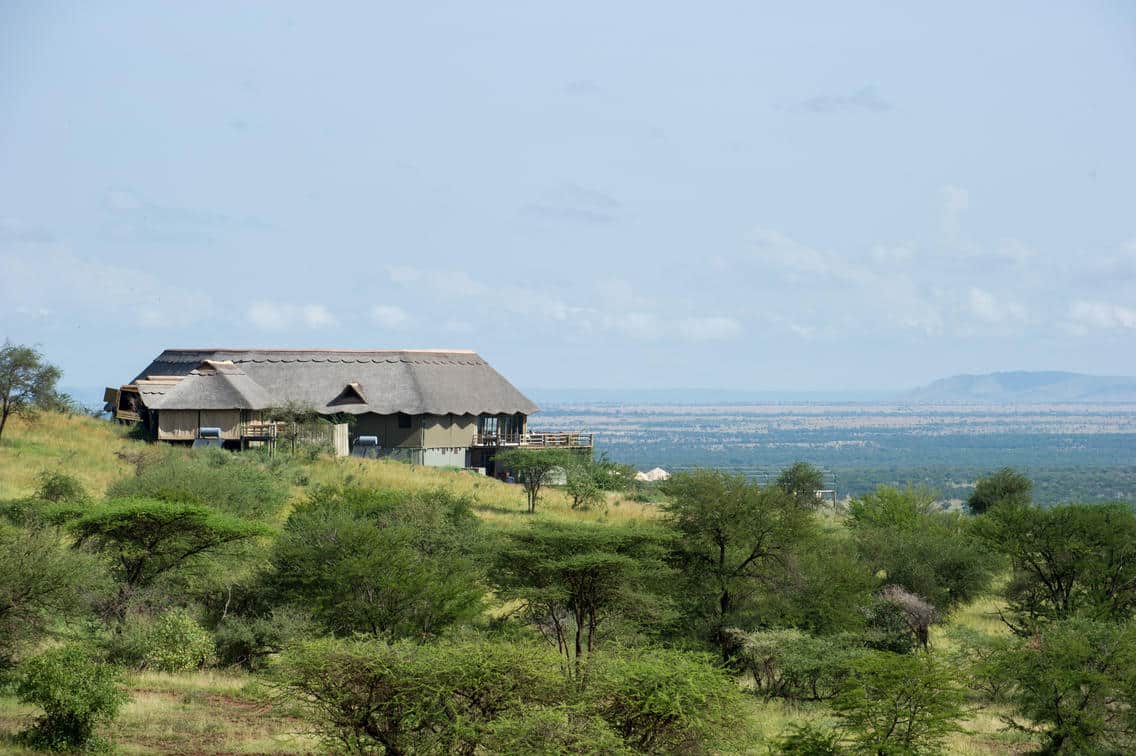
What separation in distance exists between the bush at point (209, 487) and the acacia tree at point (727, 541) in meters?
12.6

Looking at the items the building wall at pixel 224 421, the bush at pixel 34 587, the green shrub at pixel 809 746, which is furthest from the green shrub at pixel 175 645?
the building wall at pixel 224 421

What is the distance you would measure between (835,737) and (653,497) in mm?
50031

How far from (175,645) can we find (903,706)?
15.3m

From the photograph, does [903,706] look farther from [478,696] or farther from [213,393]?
[213,393]

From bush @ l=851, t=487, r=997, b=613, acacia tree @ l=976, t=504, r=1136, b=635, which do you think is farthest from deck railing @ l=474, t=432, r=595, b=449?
acacia tree @ l=976, t=504, r=1136, b=635

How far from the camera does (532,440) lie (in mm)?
73750

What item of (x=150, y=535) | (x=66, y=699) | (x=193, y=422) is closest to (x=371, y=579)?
(x=150, y=535)

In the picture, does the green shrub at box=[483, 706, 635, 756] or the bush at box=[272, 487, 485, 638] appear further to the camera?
the bush at box=[272, 487, 485, 638]

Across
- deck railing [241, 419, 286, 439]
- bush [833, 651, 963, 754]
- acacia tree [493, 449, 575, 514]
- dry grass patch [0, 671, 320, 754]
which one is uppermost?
deck railing [241, 419, 286, 439]

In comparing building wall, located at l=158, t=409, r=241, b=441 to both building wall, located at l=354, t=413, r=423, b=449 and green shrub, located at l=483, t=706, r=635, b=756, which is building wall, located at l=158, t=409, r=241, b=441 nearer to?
building wall, located at l=354, t=413, r=423, b=449

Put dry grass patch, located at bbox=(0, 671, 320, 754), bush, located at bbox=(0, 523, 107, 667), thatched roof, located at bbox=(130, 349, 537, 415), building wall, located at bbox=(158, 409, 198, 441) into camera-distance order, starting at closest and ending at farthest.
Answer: dry grass patch, located at bbox=(0, 671, 320, 754)
bush, located at bbox=(0, 523, 107, 667)
building wall, located at bbox=(158, 409, 198, 441)
thatched roof, located at bbox=(130, 349, 537, 415)

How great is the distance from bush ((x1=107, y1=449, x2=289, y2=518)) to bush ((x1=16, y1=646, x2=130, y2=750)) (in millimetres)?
11903

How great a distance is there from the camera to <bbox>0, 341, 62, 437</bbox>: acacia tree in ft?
173

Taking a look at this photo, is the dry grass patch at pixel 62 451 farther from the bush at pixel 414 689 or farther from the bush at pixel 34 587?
the bush at pixel 414 689
